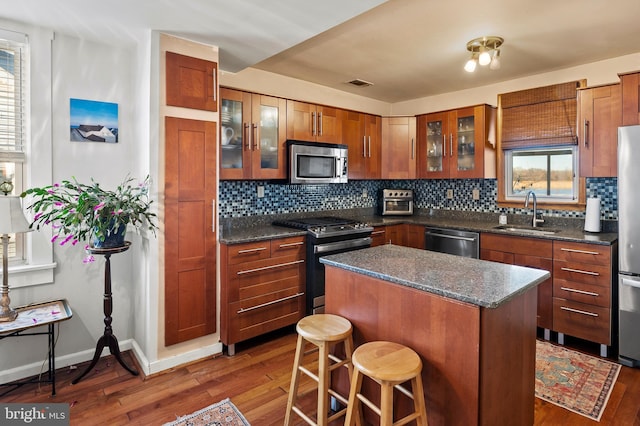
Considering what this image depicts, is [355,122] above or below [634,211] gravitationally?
above

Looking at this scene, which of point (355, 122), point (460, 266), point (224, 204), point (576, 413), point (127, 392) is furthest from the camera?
point (355, 122)

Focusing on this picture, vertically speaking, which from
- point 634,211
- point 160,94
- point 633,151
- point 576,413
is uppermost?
point 160,94

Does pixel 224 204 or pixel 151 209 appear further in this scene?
pixel 224 204

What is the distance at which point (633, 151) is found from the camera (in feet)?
8.88

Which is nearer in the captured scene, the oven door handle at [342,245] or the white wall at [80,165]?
the white wall at [80,165]

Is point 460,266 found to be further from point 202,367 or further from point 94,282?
point 94,282

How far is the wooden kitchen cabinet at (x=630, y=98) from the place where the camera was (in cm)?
280

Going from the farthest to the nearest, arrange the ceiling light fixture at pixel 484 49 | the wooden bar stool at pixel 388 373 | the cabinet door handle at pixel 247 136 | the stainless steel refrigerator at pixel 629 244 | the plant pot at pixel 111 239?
the cabinet door handle at pixel 247 136 → the ceiling light fixture at pixel 484 49 → the stainless steel refrigerator at pixel 629 244 → the plant pot at pixel 111 239 → the wooden bar stool at pixel 388 373

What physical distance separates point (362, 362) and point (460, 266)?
827mm

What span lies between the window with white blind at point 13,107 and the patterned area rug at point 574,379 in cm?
385

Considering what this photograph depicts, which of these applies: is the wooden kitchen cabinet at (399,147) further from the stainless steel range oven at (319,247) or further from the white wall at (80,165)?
the white wall at (80,165)

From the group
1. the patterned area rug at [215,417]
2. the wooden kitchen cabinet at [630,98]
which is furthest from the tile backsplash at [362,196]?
the patterned area rug at [215,417]

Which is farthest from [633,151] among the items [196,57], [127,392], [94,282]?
[94,282]

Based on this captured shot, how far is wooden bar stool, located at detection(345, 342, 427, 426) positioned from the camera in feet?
4.82
